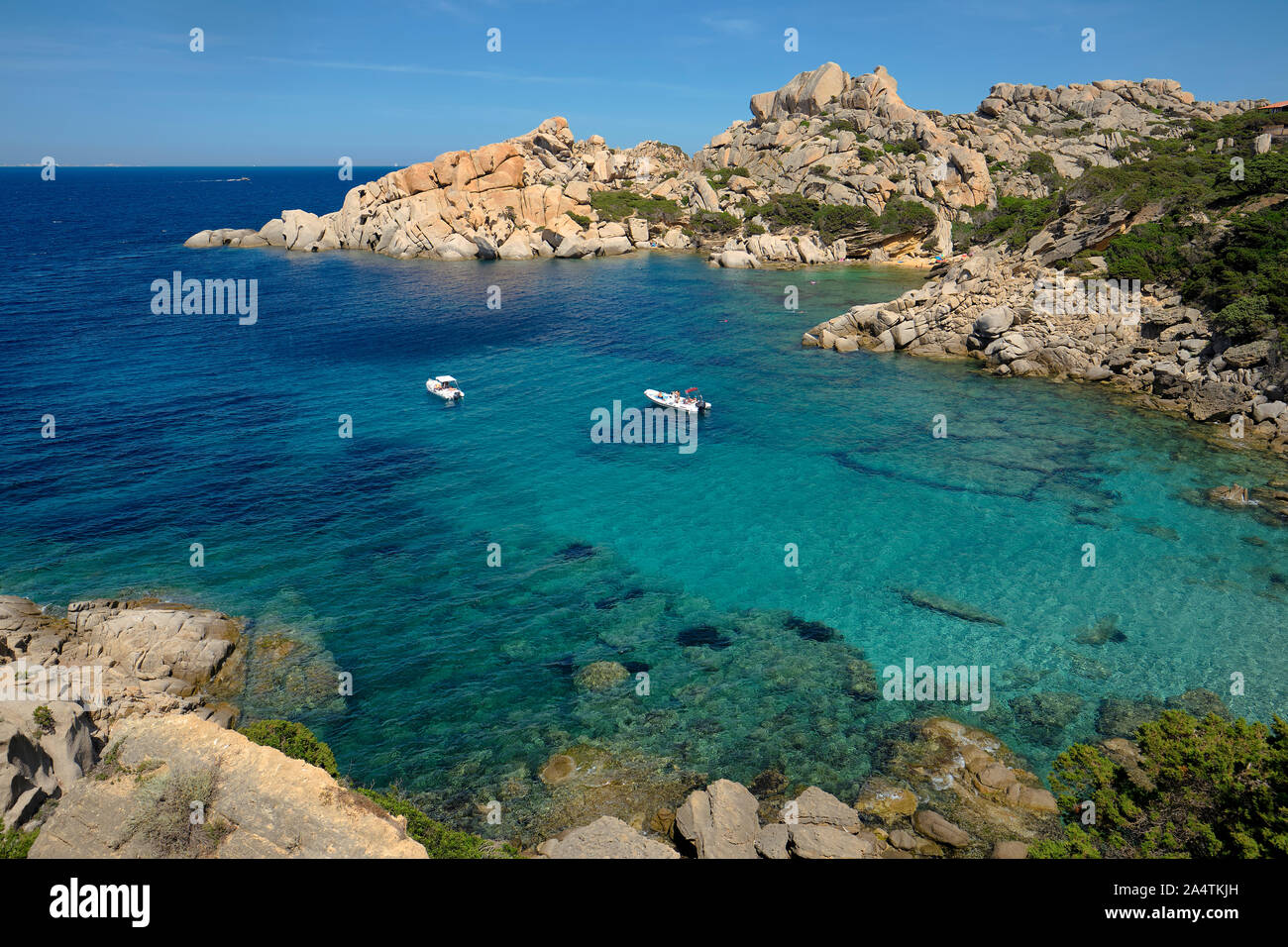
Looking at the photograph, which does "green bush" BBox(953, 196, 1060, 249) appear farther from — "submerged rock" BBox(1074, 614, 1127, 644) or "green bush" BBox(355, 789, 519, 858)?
"green bush" BBox(355, 789, 519, 858)

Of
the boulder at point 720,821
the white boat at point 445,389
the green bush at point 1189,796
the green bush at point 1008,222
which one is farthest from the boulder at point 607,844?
the green bush at point 1008,222

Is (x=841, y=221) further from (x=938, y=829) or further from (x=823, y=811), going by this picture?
(x=823, y=811)

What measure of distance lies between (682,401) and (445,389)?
18.0 meters

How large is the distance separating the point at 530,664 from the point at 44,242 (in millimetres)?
144883

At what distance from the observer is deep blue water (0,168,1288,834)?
24.0m

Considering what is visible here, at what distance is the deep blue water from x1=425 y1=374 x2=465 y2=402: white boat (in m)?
1.51

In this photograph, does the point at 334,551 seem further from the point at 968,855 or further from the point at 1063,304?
the point at 1063,304

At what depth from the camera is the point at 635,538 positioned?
34906 mm

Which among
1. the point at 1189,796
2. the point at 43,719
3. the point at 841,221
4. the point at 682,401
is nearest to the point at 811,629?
the point at 1189,796

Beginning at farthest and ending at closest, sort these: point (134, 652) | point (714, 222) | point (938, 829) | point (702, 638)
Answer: point (714, 222) < point (702, 638) < point (134, 652) < point (938, 829)

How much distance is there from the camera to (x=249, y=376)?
188 feet

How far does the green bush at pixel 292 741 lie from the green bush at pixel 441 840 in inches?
77.3

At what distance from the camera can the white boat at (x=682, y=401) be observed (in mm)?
49997

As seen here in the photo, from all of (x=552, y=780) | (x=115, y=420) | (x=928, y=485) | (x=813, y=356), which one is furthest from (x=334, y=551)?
(x=813, y=356)
